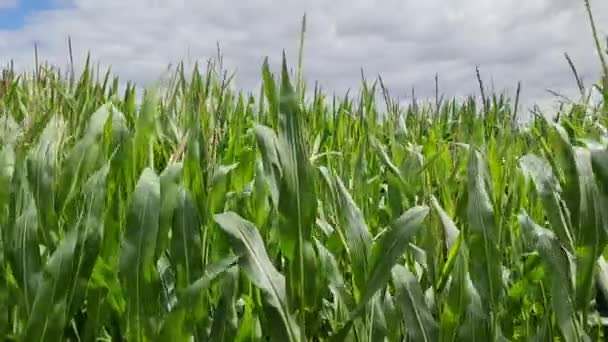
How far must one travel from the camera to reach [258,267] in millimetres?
1014

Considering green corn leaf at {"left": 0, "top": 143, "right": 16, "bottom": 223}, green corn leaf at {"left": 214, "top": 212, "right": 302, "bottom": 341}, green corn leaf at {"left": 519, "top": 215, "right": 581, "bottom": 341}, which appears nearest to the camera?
green corn leaf at {"left": 214, "top": 212, "right": 302, "bottom": 341}

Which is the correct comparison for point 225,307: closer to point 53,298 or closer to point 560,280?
point 53,298

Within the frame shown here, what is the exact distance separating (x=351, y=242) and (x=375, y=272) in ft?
0.35

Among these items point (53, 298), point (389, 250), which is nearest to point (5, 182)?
point (53, 298)

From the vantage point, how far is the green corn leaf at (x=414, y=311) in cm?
108

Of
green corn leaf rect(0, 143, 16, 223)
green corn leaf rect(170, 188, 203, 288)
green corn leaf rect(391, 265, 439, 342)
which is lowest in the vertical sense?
green corn leaf rect(391, 265, 439, 342)

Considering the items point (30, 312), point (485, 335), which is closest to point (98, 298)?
point (30, 312)

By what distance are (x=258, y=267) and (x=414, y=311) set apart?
245mm

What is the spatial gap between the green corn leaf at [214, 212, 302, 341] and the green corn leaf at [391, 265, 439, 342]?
0.16 m

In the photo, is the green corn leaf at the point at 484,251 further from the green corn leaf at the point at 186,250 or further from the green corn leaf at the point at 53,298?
the green corn leaf at the point at 53,298

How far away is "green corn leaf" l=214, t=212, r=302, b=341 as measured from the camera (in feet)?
3.29

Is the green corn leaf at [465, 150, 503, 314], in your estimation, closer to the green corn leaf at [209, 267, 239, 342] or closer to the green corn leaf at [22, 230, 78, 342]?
the green corn leaf at [209, 267, 239, 342]

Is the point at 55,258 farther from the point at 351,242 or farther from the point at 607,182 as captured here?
the point at 607,182

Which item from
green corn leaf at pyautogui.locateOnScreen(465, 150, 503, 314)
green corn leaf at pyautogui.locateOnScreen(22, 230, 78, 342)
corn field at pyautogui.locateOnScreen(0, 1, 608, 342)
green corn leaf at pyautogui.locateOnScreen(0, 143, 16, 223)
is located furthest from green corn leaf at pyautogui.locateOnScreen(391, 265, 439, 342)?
green corn leaf at pyautogui.locateOnScreen(0, 143, 16, 223)
